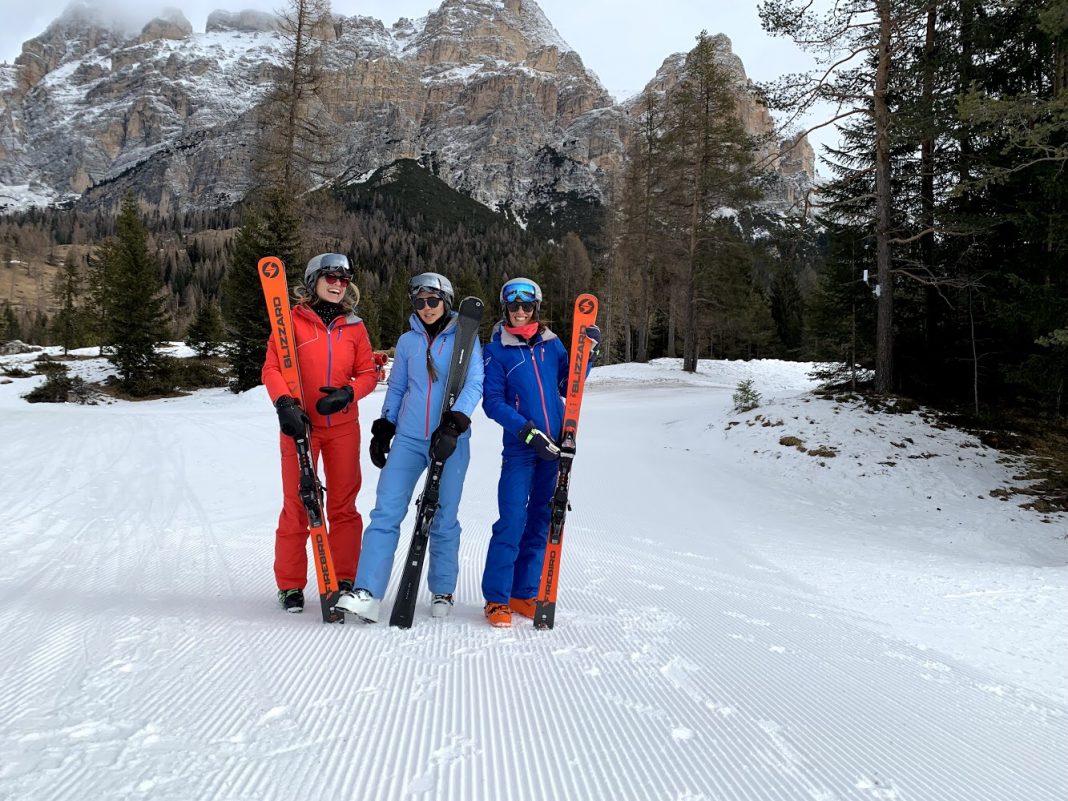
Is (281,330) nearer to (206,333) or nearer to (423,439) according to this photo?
(423,439)

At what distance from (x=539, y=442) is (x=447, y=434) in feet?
1.72

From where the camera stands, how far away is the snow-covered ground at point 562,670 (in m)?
1.80

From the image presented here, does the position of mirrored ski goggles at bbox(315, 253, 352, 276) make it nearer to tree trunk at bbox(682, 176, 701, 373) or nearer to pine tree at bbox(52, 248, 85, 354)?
tree trunk at bbox(682, 176, 701, 373)

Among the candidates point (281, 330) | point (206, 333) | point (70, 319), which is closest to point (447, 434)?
point (281, 330)

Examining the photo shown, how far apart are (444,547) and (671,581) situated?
2.04 m

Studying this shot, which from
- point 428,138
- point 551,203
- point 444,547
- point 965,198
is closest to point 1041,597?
point 444,547

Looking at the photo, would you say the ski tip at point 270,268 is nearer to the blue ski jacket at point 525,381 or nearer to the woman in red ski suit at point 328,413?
the woman in red ski suit at point 328,413

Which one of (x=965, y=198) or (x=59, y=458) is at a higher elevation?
(x=965, y=198)

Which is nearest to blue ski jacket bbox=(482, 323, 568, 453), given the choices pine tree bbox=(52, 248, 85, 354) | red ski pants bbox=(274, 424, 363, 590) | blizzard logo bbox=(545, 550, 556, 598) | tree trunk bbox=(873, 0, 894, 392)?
blizzard logo bbox=(545, 550, 556, 598)

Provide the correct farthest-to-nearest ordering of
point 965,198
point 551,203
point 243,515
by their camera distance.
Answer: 1. point 551,203
2. point 965,198
3. point 243,515

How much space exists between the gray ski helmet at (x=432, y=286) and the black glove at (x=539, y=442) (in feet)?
3.03

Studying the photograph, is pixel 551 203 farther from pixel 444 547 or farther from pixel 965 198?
pixel 444 547

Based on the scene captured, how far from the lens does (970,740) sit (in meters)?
2.28

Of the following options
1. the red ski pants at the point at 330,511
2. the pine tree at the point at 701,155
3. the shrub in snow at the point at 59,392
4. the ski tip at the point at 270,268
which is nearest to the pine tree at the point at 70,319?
the shrub in snow at the point at 59,392
